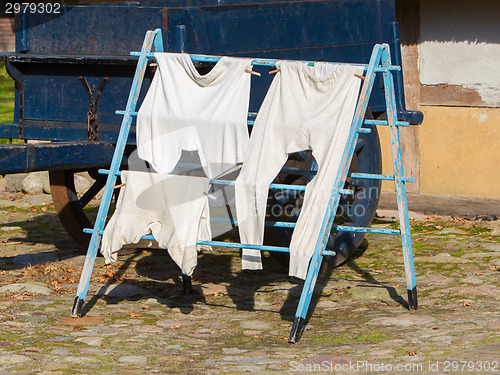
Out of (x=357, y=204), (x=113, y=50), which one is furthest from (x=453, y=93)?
(x=113, y=50)

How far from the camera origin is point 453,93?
10.0 m

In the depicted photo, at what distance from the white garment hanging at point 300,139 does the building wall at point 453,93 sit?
16.2 feet

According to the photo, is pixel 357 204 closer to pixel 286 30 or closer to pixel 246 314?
Result: pixel 286 30

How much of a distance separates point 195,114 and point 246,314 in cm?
147

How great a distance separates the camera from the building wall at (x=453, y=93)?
9750 mm

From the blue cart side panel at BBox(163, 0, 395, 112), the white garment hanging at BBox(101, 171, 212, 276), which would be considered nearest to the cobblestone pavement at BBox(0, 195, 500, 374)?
the white garment hanging at BBox(101, 171, 212, 276)

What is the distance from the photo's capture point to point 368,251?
25.5ft

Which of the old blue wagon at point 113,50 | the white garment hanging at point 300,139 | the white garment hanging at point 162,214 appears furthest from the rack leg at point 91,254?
the white garment hanging at point 300,139

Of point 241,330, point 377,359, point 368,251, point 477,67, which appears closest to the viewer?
point 377,359

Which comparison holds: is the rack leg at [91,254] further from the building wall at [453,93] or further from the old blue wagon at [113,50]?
the building wall at [453,93]

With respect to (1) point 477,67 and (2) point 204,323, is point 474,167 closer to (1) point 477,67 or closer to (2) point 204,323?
(1) point 477,67

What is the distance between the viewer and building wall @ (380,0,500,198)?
9.75 meters

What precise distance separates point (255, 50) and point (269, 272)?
197 cm

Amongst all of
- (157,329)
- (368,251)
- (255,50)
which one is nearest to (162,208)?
(157,329)
